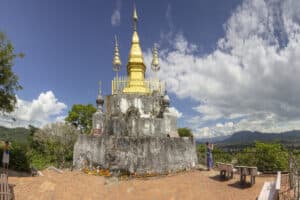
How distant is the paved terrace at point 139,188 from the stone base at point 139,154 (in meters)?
0.93

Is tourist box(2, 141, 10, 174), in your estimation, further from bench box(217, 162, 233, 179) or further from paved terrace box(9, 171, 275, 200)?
bench box(217, 162, 233, 179)

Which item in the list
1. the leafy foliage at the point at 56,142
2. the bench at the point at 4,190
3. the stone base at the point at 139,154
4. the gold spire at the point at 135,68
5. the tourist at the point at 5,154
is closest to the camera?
the bench at the point at 4,190

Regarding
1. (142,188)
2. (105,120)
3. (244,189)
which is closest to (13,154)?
(105,120)

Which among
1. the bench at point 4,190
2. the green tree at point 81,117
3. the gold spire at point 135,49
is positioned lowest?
the bench at point 4,190

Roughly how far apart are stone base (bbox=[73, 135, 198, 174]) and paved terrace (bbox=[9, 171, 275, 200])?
3.04 feet

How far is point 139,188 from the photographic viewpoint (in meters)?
12.1

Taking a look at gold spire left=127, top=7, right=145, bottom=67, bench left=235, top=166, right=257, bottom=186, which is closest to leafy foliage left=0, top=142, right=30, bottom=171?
gold spire left=127, top=7, right=145, bottom=67

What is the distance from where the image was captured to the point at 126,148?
1434 centimetres

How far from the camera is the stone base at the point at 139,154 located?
557 inches

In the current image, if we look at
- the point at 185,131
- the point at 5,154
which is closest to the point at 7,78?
the point at 5,154

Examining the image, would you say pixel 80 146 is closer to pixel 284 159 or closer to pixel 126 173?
pixel 126 173

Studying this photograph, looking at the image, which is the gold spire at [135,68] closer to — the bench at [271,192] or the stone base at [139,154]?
the stone base at [139,154]

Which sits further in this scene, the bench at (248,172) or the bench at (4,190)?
the bench at (248,172)

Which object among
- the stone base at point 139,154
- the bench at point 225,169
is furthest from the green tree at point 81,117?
the bench at point 225,169
